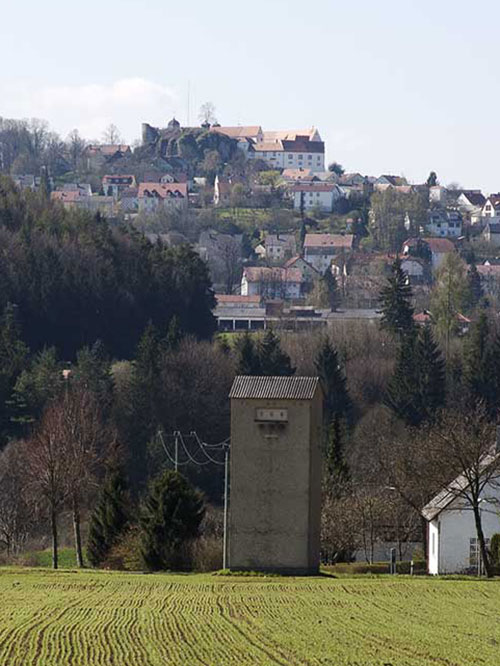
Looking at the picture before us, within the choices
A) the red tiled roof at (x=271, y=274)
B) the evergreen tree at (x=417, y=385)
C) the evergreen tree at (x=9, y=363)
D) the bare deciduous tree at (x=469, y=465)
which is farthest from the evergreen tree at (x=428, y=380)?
the red tiled roof at (x=271, y=274)

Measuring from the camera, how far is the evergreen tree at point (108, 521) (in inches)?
2228

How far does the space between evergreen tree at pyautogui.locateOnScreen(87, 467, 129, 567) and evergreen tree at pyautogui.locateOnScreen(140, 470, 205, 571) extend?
154 inches

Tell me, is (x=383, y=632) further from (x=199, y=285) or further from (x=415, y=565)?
(x=199, y=285)

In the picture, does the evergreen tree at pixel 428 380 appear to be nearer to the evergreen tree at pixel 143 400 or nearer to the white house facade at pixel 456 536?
the evergreen tree at pixel 143 400

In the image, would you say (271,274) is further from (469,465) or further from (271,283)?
(469,465)

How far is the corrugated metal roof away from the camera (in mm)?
48938

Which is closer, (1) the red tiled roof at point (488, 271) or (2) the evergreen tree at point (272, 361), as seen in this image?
(2) the evergreen tree at point (272, 361)

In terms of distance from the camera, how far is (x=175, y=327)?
10825 cm

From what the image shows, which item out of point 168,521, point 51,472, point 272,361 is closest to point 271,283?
point 272,361

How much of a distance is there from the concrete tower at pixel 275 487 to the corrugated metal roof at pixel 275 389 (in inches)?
2.9

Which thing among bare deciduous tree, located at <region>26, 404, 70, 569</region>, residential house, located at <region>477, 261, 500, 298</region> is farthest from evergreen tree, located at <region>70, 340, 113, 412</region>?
residential house, located at <region>477, 261, 500, 298</region>

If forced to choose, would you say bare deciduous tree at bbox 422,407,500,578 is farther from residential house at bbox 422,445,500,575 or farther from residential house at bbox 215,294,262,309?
residential house at bbox 215,294,262,309

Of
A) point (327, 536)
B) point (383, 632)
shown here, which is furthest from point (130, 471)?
point (383, 632)

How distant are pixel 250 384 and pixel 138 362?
4928cm
